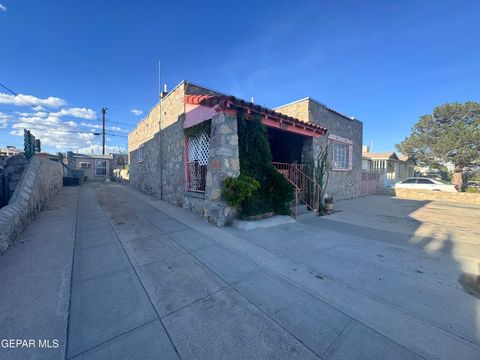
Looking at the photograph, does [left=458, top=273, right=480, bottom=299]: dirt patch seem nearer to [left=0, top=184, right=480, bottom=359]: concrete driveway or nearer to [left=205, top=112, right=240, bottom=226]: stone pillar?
[left=0, top=184, right=480, bottom=359]: concrete driveway

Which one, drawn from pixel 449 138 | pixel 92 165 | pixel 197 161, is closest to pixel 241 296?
pixel 197 161

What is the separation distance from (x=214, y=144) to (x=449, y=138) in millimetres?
22735

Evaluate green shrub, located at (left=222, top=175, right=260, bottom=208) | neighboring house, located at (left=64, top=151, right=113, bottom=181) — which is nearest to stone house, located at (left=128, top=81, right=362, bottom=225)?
green shrub, located at (left=222, top=175, right=260, bottom=208)

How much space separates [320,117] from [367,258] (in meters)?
7.60

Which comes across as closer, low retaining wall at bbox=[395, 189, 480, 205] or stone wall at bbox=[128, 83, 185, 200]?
stone wall at bbox=[128, 83, 185, 200]

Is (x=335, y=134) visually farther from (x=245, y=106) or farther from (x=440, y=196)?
(x=440, y=196)

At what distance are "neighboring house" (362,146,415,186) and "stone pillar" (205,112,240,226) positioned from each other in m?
19.6

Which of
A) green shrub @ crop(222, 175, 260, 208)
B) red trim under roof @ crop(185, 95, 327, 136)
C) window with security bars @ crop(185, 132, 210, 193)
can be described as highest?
red trim under roof @ crop(185, 95, 327, 136)

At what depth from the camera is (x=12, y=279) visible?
2.57 m

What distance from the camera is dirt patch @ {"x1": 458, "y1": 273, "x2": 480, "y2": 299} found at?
2.45m

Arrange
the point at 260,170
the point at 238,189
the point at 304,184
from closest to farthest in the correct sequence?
the point at 238,189, the point at 260,170, the point at 304,184

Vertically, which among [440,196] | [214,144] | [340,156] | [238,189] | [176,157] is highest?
[340,156]

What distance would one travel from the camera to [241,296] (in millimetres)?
2322

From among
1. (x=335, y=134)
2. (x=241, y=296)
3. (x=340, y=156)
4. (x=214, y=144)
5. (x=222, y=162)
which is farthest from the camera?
(x=340, y=156)
